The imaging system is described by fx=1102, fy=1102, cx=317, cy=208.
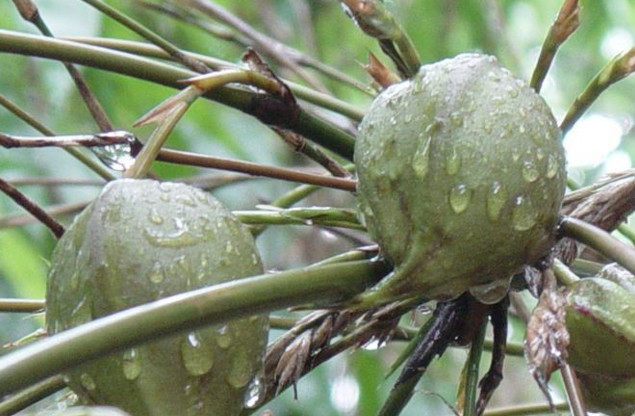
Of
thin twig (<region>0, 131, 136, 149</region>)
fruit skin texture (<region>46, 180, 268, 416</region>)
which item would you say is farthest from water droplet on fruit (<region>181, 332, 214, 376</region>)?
thin twig (<region>0, 131, 136, 149</region>)

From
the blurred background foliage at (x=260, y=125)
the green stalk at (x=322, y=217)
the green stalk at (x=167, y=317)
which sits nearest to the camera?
the green stalk at (x=167, y=317)

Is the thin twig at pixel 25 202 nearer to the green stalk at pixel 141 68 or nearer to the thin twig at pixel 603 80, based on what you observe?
the green stalk at pixel 141 68

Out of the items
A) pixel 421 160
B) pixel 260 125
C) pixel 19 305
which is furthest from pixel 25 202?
pixel 260 125

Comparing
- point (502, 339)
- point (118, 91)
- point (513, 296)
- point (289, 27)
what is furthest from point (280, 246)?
point (502, 339)

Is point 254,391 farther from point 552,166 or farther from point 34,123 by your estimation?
point 34,123

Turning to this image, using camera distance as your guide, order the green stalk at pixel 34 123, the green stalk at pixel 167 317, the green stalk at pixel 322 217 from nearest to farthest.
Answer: the green stalk at pixel 167 317, the green stalk at pixel 322 217, the green stalk at pixel 34 123

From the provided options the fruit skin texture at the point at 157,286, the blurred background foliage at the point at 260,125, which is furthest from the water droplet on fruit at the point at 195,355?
the blurred background foliage at the point at 260,125

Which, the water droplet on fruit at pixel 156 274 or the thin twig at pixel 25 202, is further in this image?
the thin twig at pixel 25 202

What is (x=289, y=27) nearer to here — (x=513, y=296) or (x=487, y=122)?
(x=513, y=296)
